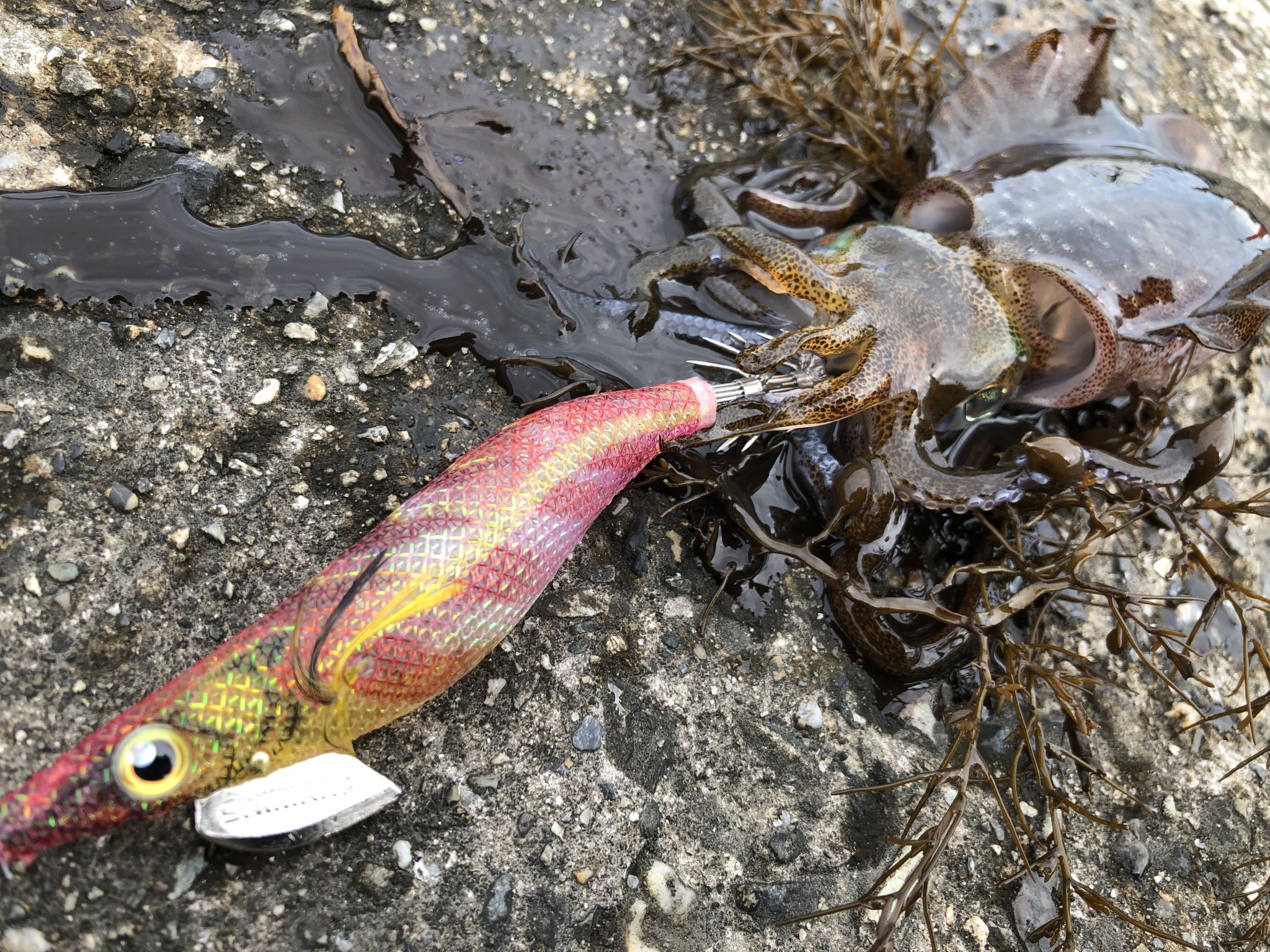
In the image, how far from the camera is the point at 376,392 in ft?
10.2

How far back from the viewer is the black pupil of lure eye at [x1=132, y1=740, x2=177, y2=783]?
2.10 m

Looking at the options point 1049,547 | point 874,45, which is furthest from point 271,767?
point 874,45

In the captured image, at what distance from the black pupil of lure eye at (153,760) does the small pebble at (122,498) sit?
94 centimetres

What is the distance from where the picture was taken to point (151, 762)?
211 cm

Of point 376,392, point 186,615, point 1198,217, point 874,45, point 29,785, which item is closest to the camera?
point 29,785

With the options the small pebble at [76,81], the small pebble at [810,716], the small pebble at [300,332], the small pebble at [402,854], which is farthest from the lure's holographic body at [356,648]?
the small pebble at [76,81]

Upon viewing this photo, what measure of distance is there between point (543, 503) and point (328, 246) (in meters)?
1.48

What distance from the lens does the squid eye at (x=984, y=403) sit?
338 cm

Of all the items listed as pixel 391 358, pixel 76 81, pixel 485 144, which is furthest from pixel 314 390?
pixel 76 81

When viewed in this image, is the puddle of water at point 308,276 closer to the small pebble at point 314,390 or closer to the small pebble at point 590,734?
the small pebble at point 314,390

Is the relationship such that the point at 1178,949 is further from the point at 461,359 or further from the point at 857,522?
the point at 461,359

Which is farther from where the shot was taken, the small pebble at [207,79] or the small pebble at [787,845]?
the small pebble at [207,79]

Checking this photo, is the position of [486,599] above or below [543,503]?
below

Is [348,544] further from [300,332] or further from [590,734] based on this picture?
[590,734]
